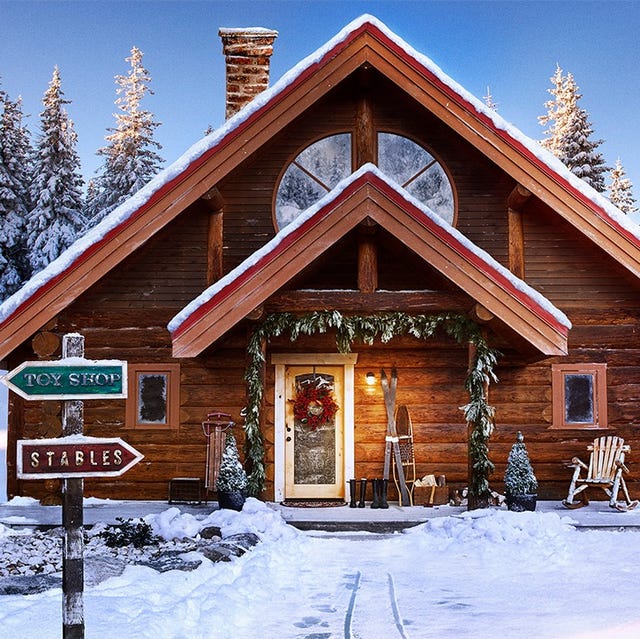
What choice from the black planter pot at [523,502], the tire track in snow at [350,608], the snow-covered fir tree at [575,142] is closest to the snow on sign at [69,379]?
the tire track in snow at [350,608]

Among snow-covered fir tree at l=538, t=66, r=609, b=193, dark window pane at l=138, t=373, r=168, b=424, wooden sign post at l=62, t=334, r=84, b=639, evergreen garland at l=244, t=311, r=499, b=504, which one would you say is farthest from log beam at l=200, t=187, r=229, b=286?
snow-covered fir tree at l=538, t=66, r=609, b=193

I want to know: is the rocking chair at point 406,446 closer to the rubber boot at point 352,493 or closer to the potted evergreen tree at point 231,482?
the rubber boot at point 352,493

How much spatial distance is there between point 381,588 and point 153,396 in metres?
6.93

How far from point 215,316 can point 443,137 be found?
5.40 m

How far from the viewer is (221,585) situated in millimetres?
7703

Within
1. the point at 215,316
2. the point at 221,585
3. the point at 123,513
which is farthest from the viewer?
the point at 123,513

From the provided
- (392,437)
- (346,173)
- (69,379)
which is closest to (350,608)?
(69,379)

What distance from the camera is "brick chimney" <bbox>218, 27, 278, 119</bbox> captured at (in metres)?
16.0

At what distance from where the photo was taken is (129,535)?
10.2 metres

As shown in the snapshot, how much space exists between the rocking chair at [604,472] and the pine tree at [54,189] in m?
25.9

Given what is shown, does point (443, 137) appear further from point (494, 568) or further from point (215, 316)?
point (494, 568)

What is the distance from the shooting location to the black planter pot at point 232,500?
11.5 metres

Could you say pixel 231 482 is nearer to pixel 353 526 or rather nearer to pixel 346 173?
pixel 353 526

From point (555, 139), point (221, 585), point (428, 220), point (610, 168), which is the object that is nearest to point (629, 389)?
point (428, 220)
